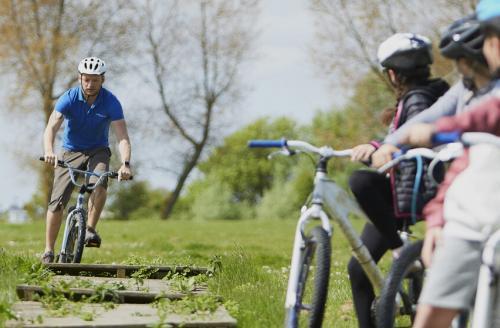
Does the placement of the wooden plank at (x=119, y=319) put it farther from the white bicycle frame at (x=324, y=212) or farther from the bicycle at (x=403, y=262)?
the bicycle at (x=403, y=262)

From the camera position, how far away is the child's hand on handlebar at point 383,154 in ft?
15.4

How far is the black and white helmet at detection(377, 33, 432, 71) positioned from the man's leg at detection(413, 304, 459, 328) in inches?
63.0

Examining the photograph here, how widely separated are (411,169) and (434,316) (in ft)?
3.56

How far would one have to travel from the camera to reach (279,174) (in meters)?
70.2

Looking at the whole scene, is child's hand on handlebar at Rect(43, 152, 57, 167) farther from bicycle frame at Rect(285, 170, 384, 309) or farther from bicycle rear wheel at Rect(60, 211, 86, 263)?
bicycle frame at Rect(285, 170, 384, 309)

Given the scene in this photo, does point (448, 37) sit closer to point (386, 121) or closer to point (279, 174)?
point (386, 121)

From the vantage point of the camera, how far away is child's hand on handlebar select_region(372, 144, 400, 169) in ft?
15.4

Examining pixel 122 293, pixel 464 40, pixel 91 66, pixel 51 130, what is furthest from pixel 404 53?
pixel 51 130

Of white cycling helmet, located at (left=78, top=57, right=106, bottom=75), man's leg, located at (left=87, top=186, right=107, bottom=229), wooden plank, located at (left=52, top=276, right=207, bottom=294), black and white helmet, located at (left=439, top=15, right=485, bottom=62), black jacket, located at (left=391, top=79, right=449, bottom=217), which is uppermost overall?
white cycling helmet, located at (left=78, top=57, right=106, bottom=75)

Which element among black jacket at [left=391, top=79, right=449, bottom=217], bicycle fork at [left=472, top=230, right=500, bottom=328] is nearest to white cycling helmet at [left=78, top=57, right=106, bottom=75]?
black jacket at [left=391, top=79, right=449, bottom=217]

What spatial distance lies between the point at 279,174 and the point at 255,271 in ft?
207

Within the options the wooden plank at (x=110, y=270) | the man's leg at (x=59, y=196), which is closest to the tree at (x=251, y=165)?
the man's leg at (x=59, y=196)

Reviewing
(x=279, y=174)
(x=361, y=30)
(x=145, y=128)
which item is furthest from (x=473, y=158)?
(x=279, y=174)

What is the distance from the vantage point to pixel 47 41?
34344 mm
